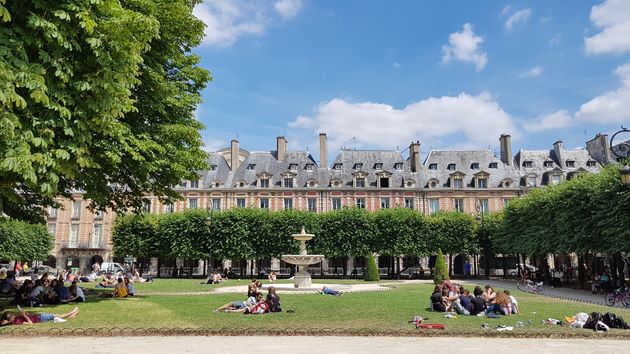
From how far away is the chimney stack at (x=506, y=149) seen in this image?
56.2 meters

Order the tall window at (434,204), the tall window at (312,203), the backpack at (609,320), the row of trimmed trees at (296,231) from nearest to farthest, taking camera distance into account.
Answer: the backpack at (609,320)
the row of trimmed trees at (296,231)
the tall window at (312,203)
the tall window at (434,204)

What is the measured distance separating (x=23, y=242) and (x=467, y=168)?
46.5m

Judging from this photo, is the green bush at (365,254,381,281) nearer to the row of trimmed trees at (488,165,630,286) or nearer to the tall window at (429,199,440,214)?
the row of trimmed trees at (488,165,630,286)

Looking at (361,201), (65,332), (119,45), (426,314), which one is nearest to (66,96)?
(119,45)

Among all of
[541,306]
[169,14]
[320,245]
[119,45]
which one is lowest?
[541,306]

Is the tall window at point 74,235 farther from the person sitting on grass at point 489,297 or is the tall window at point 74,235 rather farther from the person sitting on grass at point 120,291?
the person sitting on grass at point 489,297

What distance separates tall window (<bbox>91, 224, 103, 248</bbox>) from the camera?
55.4 m

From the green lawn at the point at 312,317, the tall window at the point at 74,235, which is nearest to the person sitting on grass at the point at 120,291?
the green lawn at the point at 312,317

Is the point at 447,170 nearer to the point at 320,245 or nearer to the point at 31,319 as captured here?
the point at 320,245

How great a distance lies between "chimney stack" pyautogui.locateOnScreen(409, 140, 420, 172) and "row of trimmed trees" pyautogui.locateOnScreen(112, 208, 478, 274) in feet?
45.6

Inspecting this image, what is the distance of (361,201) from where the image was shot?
53156mm

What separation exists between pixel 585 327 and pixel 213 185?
46024mm

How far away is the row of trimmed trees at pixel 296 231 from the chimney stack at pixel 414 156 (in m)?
13.9

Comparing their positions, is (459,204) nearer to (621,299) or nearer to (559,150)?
(559,150)
